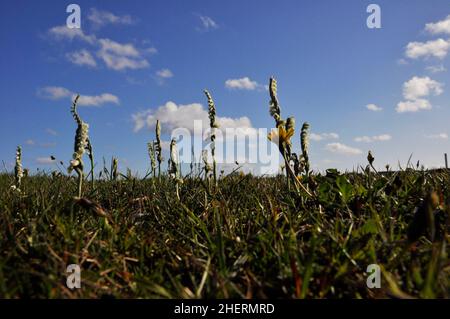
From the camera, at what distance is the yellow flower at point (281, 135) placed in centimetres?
338

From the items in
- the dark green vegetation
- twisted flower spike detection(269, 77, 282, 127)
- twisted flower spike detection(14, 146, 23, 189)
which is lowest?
the dark green vegetation

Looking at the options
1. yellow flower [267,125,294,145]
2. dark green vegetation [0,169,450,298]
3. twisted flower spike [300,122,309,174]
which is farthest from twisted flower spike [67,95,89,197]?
twisted flower spike [300,122,309,174]

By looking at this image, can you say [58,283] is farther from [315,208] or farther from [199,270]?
[315,208]

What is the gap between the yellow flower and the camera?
11.1 feet

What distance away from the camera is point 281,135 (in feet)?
11.1

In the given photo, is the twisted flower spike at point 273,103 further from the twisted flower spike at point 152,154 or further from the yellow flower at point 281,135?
the twisted flower spike at point 152,154

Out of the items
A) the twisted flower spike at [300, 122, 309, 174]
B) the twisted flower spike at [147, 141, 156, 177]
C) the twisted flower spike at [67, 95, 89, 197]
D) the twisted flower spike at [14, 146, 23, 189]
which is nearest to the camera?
the twisted flower spike at [67, 95, 89, 197]

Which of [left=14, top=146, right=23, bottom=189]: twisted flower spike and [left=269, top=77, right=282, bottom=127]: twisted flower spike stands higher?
[left=269, top=77, right=282, bottom=127]: twisted flower spike

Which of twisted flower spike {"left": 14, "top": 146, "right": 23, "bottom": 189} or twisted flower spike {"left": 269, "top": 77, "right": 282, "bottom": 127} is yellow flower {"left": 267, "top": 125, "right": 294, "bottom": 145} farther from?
twisted flower spike {"left": 14, "top": 146, "right": 23, "bottom": 189}

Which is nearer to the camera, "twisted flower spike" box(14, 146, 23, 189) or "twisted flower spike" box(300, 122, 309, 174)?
"twisted flower spike" box(300, 122, 309, 174)

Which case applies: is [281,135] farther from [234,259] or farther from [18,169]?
[18,169]

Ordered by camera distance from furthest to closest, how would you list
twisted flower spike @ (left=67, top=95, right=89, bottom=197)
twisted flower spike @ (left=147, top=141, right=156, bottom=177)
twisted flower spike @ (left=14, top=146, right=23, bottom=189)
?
twisted flower spike @ (left=147, top=141, right=156, bottom=177), twisted flower spike @ (left=14, top=146, right=23, bottom=189), twisted flower spike @ (left=67, top=95, right=89, bottom=197)

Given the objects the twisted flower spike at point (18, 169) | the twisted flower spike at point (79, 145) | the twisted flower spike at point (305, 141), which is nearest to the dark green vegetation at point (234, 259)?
the twisted flower spike at point (79, 145)
